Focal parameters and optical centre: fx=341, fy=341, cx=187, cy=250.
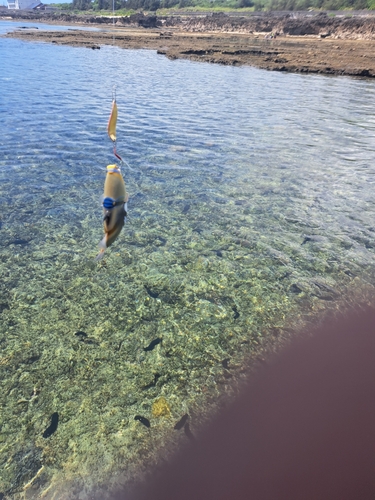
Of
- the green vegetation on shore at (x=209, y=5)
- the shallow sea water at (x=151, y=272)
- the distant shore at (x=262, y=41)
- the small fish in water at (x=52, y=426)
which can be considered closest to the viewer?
the small fish in water at (x=52, y=426)

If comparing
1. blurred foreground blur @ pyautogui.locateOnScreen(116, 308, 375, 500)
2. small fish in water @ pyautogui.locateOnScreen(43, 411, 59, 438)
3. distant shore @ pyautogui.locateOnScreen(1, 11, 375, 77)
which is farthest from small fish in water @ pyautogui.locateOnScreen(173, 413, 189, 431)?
distant shore @ pyautogui.locateOnScreen(1, 11, 375, 77)

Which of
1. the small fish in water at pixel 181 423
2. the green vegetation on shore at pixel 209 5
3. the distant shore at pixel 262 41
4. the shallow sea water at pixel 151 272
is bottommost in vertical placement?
the shallow sea water at pixel 151 272

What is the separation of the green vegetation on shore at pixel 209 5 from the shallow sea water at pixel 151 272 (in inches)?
4504

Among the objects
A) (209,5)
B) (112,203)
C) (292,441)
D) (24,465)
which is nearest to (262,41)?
(292,441)

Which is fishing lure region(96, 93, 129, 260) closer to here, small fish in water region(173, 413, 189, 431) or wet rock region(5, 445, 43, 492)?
small fish in water region(173, 413, 189, 431)

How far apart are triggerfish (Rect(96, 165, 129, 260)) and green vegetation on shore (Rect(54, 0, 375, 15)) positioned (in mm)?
124974

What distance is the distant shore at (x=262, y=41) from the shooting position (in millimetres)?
39688

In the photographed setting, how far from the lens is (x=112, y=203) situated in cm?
253

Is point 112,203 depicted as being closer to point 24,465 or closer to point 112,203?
point 112,203

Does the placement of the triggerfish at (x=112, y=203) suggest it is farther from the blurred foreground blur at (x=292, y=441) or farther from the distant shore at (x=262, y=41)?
the distant shore at (x=262, y=41)

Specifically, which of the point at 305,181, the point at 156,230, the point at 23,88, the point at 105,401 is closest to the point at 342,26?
the point at 23,88

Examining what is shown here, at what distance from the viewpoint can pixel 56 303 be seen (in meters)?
6.49

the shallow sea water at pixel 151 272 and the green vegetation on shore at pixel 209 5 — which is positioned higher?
the green vegetation on shore at pixel 209 5

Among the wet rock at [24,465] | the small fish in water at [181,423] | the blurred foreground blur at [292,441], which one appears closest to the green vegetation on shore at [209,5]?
the blurred foreground blur at [292,441]
